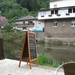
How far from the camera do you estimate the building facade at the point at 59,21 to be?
24766mm

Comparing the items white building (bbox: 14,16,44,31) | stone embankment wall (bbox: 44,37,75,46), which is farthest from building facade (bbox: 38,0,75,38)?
white building (bbox: 14,16,44,31)

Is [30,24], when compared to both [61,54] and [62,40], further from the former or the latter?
[61,54]

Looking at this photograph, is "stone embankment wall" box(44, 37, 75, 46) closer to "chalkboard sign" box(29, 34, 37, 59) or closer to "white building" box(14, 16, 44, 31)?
"white building" box(14, 16, 44, 31)

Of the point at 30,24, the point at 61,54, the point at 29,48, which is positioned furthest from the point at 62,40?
the point at 29,48

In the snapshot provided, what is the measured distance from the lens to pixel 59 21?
26.3 meters

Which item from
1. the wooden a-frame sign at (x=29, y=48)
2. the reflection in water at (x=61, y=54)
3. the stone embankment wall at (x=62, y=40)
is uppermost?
the wooden a-frame sign at (x=29, y=48)

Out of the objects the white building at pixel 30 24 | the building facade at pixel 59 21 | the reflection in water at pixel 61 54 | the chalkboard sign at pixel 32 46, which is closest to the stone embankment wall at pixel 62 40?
the building facade at pixel 59 21

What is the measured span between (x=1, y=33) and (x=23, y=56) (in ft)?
85.1

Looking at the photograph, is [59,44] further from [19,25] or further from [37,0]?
[37,0]

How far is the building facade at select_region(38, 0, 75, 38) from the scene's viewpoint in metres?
24.8

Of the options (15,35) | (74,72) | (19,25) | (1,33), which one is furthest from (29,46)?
(19,25)

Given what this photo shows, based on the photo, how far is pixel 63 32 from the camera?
26.0 meters

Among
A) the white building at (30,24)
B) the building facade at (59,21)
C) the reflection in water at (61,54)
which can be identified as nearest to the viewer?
the reflection in water at (61,54)

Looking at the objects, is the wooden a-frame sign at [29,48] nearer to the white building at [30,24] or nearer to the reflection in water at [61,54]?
the reflection in water at [61,54]
